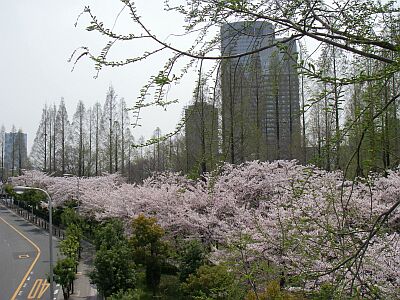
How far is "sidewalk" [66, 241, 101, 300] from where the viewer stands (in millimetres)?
14924

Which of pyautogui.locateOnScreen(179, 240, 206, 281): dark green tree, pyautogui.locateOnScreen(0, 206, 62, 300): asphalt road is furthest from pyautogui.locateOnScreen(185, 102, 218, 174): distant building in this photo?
pyautogui.locateOnScreen(0, 206, 62, 300): asphalt road

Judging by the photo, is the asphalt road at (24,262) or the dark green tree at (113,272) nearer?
the dark green tree at (113,272)

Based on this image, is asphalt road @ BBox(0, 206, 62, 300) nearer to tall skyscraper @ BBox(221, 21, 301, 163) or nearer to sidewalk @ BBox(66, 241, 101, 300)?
sidewalk @ BBox(66, 241, 101, 300)

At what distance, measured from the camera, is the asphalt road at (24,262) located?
1532cm

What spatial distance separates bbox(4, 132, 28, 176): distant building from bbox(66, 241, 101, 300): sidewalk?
29.0 m

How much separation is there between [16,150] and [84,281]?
35854mm

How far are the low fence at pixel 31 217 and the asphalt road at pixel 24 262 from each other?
21.9 inches

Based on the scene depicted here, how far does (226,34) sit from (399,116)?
84 centimetres

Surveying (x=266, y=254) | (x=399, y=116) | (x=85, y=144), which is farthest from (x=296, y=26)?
(x=85, y=144)

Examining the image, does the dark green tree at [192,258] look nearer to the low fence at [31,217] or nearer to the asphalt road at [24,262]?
the asphalt road at [24,262]

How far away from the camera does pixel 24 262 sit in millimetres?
20062

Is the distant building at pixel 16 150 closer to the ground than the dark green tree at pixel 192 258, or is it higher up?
higher up

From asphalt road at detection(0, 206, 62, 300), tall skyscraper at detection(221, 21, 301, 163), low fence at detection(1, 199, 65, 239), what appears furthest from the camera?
low fence at detection(1, 199, 65, 239)

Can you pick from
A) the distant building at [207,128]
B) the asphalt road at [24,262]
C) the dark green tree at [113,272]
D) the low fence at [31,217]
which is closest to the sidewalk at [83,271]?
the low fence at [31,217]
